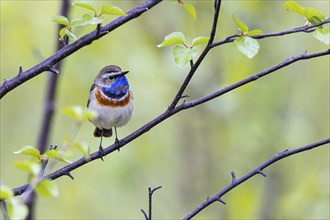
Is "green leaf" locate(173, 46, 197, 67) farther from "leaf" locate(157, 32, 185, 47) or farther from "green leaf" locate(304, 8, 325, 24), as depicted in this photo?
"green leaf" locate(304, 8, 325, 24)

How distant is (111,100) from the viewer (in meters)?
4.09

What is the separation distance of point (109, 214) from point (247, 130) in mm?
3193

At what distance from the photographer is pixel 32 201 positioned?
12.6 ft

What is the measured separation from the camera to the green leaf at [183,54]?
2.24 meters

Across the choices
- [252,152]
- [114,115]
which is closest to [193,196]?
[252,152]

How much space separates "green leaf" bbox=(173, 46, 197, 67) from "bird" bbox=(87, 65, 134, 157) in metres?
1.75

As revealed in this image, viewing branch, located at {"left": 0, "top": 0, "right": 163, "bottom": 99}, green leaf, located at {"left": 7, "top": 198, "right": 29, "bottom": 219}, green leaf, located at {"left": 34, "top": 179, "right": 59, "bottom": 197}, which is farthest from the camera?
branch, located at {"left": 0, "top": 0, "right": 163, "bottom": 99}

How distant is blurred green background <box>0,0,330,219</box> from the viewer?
5.87 metres

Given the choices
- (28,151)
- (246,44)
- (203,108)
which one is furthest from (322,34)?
(203,108)

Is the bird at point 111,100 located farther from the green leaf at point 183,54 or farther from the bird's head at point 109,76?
the green leaf at point 183,54

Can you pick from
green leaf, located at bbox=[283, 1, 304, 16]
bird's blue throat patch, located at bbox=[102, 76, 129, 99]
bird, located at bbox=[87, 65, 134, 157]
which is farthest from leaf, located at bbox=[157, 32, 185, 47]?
bird's blue throat patch, located at bbox=[102, 76, 129, 99]

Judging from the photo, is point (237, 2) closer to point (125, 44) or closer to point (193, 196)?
point (125, 44)

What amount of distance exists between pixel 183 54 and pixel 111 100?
1.88 meters

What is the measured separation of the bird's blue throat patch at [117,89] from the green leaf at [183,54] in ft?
6.10
